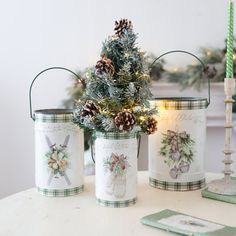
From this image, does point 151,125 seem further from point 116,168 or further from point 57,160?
point 57,160

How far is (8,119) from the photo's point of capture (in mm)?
2291

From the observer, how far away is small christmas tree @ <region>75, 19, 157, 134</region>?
0.90 meters

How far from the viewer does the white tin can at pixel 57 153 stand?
100 centimetres

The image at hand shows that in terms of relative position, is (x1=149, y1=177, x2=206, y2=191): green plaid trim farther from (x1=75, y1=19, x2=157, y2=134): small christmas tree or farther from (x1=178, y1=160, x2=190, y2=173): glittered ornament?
(x1=75, y1=19, x2=157, y2=134): small christmas tree

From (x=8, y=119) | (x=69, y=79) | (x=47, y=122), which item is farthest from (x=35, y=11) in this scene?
(x=47, y=122)

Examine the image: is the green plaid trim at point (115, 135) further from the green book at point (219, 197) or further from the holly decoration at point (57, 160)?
the green book at point (219, 197)

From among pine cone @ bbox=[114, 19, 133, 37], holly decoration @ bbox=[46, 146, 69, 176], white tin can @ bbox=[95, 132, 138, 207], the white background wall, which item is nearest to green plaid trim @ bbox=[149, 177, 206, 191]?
white tin can @ bbox=[95, 132, 138, 207]

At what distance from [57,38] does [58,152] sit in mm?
1368

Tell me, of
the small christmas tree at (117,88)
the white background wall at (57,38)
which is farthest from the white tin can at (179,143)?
the white background wall at (57,38)

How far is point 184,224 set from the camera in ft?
2.56

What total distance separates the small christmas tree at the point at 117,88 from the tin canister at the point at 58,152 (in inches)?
2.6

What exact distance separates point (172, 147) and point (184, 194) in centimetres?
12

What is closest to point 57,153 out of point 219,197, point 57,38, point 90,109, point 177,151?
point 90,109

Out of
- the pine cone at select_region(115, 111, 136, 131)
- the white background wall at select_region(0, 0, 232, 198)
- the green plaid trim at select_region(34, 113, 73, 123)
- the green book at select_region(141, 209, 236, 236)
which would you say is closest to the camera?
the green book at select_region(141, 209, 236, 236)
